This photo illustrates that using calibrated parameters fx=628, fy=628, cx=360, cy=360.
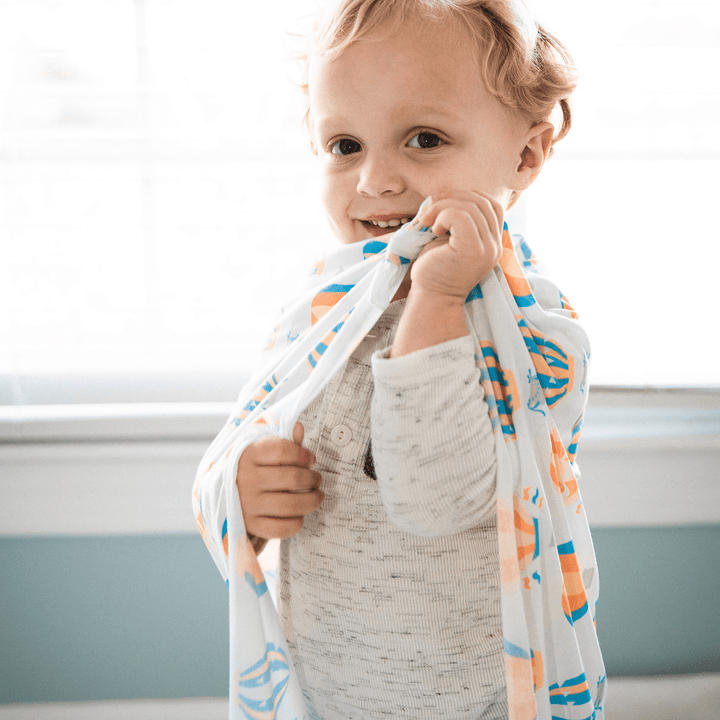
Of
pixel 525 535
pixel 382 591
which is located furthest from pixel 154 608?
pixel 525 535

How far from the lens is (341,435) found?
512 millimetres

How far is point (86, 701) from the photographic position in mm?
986

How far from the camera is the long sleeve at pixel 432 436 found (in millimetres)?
433

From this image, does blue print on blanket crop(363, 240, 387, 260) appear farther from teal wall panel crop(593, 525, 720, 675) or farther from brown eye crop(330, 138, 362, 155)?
teal wall panel crop(593, 525, 720, 675)

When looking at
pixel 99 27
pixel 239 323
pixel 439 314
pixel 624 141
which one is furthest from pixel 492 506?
pixel 99 27

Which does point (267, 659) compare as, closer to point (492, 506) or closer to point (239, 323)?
point (492, 506)

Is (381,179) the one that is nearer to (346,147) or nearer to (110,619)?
(346,147)

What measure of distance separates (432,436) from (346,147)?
0.28 meters

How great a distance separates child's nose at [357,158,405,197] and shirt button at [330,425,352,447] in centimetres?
19

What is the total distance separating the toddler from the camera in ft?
1.54

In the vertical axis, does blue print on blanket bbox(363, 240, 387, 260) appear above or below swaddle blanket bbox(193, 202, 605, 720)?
above

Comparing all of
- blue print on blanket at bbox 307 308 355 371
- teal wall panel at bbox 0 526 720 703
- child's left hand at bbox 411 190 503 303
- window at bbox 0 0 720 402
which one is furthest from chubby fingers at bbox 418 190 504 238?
teal wall panel at bbox 0 526 720 703

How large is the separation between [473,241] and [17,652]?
972 mm

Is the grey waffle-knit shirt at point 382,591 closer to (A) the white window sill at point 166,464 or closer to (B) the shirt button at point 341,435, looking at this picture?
(B) the shirt button at point 341,435
